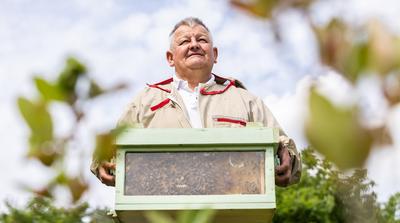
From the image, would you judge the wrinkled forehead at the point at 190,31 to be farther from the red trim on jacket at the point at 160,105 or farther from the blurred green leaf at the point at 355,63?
the blurred green leaf at the point at 355,63

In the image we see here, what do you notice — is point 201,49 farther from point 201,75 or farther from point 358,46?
point 358,46

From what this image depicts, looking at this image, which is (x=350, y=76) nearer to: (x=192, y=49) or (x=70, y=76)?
(x=70, y=76)

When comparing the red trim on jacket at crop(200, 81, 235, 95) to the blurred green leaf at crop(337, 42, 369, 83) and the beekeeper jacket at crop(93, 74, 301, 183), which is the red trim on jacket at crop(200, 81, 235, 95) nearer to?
the beekeeper jacket at crop(93, 74, 301, 183)

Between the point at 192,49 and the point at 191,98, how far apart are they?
18cm

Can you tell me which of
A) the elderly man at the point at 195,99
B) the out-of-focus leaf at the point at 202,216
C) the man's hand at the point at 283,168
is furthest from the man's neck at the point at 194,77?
the out-of-focus leaf at the point at 202,216

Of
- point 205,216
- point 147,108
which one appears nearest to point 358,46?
point 205,216

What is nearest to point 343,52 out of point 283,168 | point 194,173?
point 194,173

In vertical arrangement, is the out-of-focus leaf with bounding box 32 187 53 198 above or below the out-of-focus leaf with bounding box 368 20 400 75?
below

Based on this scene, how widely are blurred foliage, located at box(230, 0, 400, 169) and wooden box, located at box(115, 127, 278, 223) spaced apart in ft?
5.47

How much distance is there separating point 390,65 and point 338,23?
3cm

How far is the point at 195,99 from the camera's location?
99.0 inches

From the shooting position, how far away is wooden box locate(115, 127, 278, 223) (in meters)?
2.02

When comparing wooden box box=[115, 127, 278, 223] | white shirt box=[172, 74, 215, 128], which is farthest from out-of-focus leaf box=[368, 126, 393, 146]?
white shirt box=[172, 74, 215, 128]

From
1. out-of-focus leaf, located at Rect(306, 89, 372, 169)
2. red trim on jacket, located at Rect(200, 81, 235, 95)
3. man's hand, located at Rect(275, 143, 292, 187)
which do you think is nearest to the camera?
out-of-focus leaf, located at Rect(306, 89, 372, 169)
